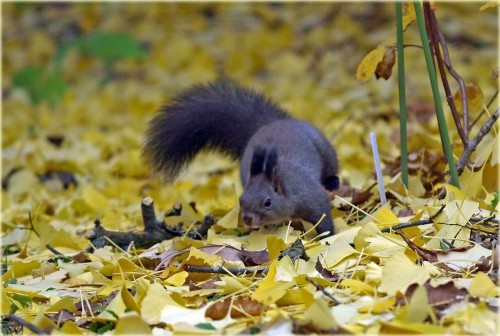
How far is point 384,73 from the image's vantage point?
2.87m

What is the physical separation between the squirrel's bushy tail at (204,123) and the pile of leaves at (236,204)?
20 cm

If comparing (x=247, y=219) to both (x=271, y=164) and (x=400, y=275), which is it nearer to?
(x=271, y=164)

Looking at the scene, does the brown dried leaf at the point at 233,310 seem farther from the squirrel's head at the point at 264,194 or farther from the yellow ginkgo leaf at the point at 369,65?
the yellow ginkgo leaf at the point at 369,65

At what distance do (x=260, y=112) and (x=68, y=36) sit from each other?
460cm

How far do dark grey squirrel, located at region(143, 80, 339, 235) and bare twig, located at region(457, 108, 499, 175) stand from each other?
483 millimetres

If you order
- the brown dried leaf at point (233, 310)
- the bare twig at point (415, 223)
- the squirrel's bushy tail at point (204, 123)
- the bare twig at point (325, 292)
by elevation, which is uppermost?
the squirrel's bushy tail at point (204, 123)

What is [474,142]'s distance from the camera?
2.91 meters

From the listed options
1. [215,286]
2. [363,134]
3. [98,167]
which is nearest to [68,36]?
[98,167]

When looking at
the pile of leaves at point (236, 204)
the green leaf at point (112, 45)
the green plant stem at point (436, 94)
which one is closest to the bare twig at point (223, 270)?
the pile of leaves at point (236, 204)

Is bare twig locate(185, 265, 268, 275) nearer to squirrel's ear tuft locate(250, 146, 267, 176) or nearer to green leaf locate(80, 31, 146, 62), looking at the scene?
squirrel's ear tuft locate(250, 146, 267, 176)

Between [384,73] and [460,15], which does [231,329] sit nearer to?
[384,73]

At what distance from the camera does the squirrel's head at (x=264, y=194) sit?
2973 millimetres

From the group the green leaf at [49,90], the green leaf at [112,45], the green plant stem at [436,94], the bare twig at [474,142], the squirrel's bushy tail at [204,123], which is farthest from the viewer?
the green leaf at [49,90]

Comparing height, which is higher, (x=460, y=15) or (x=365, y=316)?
(x=460, y=15)
